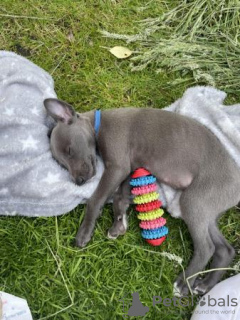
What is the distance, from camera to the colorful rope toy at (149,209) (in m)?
3.72

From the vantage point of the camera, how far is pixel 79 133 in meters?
3.85

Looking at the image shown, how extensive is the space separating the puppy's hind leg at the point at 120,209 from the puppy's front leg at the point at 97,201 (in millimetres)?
118

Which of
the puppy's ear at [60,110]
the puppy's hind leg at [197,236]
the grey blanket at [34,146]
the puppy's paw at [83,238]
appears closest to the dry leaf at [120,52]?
the grey blanket at [34,146]

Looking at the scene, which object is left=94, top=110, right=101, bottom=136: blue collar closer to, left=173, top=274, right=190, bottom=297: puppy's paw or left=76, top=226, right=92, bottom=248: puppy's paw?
left=76, top=226, right=92, bottom=248: puppy's paw

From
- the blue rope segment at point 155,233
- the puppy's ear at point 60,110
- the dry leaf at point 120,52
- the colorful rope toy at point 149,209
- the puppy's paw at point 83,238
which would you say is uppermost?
the dry leaf at point 120,52

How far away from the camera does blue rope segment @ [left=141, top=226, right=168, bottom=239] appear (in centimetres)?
373

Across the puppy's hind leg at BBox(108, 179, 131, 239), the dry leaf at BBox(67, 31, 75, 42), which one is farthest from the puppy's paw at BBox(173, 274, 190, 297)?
the dry leaf at BBox(67, 31, 75, 42)

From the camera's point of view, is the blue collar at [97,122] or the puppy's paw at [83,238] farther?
the blue collar at [97,122]

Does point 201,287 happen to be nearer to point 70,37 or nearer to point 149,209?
point 149,209

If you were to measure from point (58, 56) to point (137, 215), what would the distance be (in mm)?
2044

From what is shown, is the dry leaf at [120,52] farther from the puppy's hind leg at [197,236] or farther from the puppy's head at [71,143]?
the puppy's hind leg at [197,236]

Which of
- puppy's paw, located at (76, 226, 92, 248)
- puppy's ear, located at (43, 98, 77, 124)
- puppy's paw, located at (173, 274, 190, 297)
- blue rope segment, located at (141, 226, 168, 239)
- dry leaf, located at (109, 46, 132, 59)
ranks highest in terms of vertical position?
dry leaf, located at (109, 46, 132, 59)

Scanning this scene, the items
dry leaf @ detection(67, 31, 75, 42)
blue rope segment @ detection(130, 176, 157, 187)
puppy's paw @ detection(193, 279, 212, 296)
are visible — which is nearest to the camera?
puppy's paw @ detection(193, 279, 212, 296)

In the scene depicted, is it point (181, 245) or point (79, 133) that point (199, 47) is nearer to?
point (79, 133)
